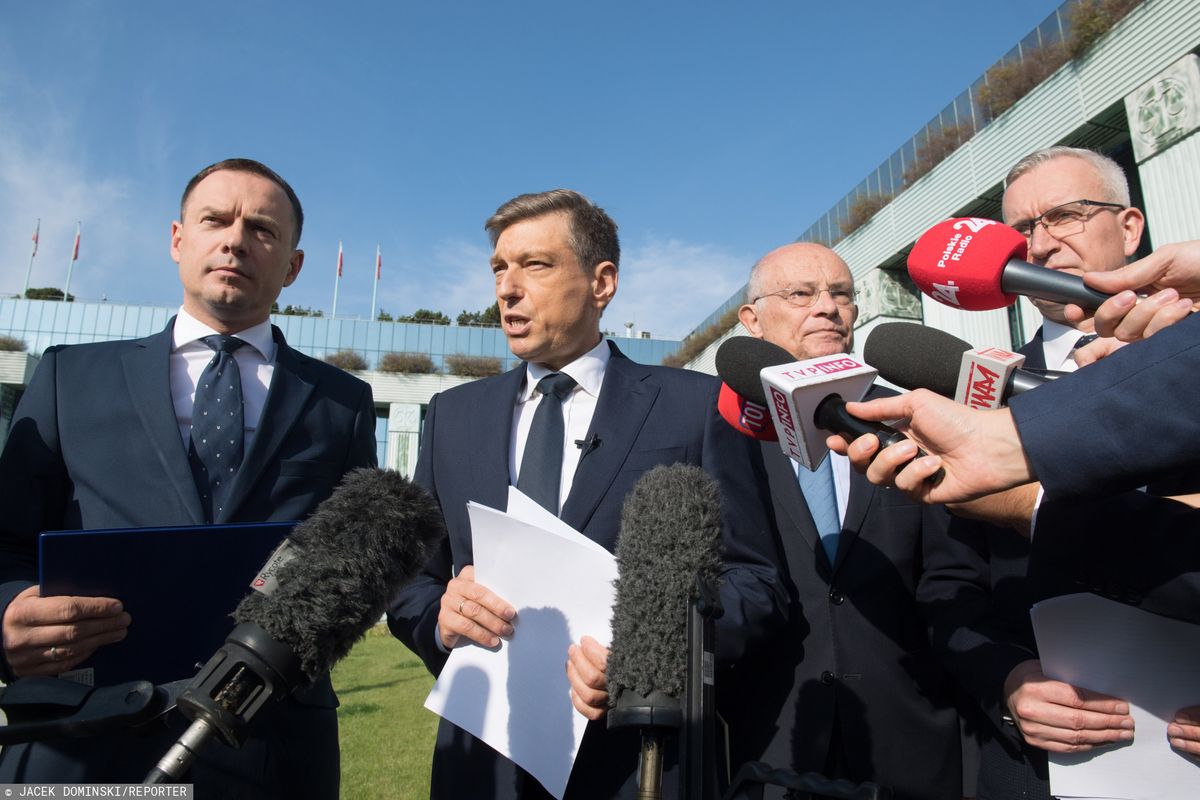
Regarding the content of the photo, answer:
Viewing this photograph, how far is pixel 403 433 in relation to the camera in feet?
119

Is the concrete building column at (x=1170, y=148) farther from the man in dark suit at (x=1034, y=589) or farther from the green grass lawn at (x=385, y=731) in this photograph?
the green grass lawn at (x=385, y=731)

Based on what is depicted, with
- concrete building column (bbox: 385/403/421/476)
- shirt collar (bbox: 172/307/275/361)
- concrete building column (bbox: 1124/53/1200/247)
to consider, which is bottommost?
shirt collar (bbox: 172/307/275/361)

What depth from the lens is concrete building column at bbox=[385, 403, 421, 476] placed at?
1398 inches

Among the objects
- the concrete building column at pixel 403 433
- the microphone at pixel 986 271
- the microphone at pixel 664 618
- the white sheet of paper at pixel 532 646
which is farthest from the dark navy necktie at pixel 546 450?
the concrete building column at pixel 403 433

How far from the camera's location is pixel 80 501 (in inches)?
93.2

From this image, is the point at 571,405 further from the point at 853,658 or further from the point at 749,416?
the point at 853,658

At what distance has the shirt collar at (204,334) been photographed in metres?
2.74

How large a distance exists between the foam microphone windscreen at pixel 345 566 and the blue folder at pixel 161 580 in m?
0.37

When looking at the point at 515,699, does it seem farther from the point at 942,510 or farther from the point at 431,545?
the point at 942,510

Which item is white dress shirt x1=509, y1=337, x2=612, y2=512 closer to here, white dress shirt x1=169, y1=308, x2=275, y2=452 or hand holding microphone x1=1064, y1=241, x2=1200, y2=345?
white dress shirt x1=169, y1=308, x2=275, y2=452

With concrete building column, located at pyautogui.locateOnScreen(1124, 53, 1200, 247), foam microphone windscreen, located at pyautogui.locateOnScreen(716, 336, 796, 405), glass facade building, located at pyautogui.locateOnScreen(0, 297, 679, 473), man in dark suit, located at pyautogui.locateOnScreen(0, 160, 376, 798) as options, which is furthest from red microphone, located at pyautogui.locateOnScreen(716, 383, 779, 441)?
glass facade building, located at pyautogui.locateOnScreen(0, 297, 679, 473)

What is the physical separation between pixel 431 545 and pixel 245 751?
0.92m

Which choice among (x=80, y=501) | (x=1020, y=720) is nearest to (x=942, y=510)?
(x=1020, y=720)

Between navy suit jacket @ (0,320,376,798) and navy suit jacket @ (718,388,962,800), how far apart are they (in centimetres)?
140
